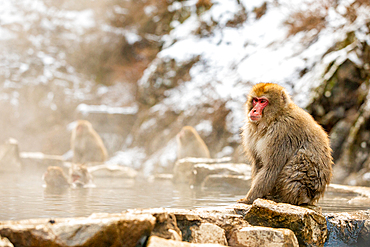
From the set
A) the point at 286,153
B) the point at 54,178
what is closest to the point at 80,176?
the point at 54,178

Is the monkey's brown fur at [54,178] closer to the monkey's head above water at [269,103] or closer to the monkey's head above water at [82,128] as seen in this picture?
the monkey's head above water at [269,103]

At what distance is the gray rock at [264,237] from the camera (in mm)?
2150

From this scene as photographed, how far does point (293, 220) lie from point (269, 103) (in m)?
1.02

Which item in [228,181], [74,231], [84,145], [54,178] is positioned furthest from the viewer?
[84,145]

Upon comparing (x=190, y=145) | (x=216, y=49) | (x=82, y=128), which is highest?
(x=216, y=49)

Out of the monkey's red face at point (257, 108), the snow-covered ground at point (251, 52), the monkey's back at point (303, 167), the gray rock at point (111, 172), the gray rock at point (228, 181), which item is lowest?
the gray rock at point (111, 172)

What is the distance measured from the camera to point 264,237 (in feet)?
7.11

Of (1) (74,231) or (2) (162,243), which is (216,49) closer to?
(2) (162,243)

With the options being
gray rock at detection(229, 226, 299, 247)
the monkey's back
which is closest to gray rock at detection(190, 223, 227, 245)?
gray rock at detection(229, 226, 299, 247)

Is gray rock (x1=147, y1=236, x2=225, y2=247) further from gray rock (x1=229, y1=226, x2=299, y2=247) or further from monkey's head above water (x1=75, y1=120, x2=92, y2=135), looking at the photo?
monkey's head above water (x1=75, y1=120, x2=92, y2=135)

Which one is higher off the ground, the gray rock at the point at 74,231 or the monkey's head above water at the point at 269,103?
the monkey's head above water at the point at 269,103

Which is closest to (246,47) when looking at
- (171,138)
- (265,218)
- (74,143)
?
(171,138)

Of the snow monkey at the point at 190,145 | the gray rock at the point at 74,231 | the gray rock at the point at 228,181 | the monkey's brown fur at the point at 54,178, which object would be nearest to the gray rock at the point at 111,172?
the snow monkey at the point at 190,145

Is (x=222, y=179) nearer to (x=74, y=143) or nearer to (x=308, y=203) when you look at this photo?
(x=308, y=203)
